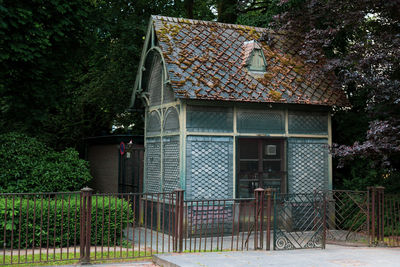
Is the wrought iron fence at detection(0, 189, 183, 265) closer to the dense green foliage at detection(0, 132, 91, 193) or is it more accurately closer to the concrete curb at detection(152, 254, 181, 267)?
the concrete curb at detection(152, 254, 181, 267)

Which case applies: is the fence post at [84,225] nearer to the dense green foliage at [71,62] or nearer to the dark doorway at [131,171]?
the dense green foliage at [71,62]

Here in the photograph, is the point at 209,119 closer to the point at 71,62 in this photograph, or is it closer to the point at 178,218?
the point at 178,218

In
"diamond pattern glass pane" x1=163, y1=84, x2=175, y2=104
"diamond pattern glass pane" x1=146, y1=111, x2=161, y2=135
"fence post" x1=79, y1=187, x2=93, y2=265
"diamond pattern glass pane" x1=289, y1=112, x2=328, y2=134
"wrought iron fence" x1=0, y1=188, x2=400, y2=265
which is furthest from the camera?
"diamond pattern glass pane" x1=146, y1=111, x2=161, y2=135

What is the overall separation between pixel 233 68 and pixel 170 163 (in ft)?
11.0

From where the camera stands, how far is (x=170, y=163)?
13.8 metres

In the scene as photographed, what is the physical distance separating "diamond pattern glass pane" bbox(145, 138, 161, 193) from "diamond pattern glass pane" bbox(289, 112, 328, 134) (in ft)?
13.5

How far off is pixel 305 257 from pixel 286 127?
5.26m

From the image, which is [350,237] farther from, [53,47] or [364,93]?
[53,47]

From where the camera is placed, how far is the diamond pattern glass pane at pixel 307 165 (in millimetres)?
14211

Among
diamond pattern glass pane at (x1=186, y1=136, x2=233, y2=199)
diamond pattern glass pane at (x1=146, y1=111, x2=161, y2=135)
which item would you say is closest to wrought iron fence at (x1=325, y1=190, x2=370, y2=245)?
diamond pattern glass pane at (x1=186, y1=136, x2=233, y2=199)

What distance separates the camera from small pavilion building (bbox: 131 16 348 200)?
13.2 m

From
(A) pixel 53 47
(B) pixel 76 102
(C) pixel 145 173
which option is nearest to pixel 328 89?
(C) pixel 145 173

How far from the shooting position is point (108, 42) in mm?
19234

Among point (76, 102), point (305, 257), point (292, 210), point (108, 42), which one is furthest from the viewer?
point (76, 102)
